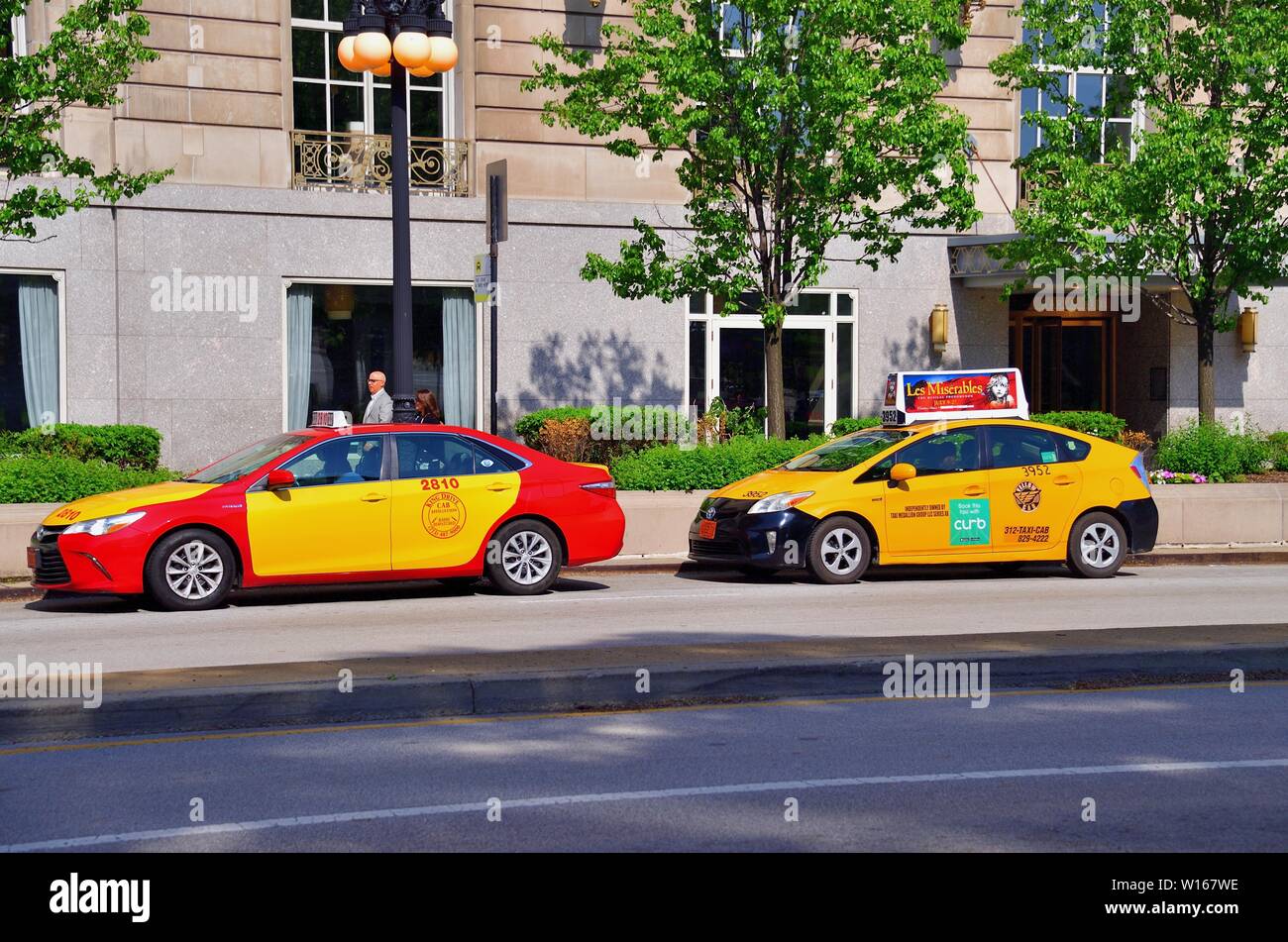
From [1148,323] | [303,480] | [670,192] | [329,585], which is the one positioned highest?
[670,192]

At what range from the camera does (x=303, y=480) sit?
13.4m

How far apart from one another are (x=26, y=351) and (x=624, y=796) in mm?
17386

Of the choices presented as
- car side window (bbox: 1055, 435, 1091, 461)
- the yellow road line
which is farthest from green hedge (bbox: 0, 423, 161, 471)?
the yellow road line

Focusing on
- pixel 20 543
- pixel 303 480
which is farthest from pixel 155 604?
pixel 20 543

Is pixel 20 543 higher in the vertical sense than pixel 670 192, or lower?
lower

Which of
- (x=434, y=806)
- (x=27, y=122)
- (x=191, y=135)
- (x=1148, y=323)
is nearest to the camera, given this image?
(x=434, y=806)

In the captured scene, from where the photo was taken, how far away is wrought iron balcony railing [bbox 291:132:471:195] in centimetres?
2289

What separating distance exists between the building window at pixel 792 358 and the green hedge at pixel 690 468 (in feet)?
19.5

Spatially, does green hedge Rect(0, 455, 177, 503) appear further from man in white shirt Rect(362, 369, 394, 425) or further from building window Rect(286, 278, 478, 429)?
building window Rect(286, 278, 478, 429)

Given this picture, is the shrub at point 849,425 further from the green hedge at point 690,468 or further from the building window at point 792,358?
the green hedge at point 690,468

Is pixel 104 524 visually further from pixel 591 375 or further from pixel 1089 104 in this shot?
pixel 1089 104

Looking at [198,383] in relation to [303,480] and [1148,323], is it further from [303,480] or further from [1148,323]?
[1148,323]

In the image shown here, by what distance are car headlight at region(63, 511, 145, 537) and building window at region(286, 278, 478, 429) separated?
10072mm
